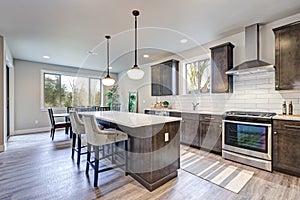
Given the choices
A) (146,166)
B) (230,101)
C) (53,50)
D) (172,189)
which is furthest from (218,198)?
(53,50)

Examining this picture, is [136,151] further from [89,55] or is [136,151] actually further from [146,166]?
[89,55]

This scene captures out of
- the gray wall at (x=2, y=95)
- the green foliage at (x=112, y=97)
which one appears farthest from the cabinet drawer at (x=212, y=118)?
the green foliage at (x=112, y=97)

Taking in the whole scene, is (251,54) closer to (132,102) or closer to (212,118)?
(212,118)

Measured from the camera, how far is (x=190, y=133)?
4.21 m

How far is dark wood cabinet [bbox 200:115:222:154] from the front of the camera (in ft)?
11.8

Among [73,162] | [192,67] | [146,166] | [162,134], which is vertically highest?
[192,67]

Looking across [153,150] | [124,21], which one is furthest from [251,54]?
[153,150]

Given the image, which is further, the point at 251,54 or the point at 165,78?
the point at 165,78

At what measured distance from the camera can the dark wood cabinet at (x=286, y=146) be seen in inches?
101

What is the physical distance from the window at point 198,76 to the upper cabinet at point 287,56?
5.53 feet

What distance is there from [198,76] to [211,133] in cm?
180

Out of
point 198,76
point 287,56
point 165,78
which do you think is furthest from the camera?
point 165,78

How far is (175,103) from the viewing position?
5.36 metres

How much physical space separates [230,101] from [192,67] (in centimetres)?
161
